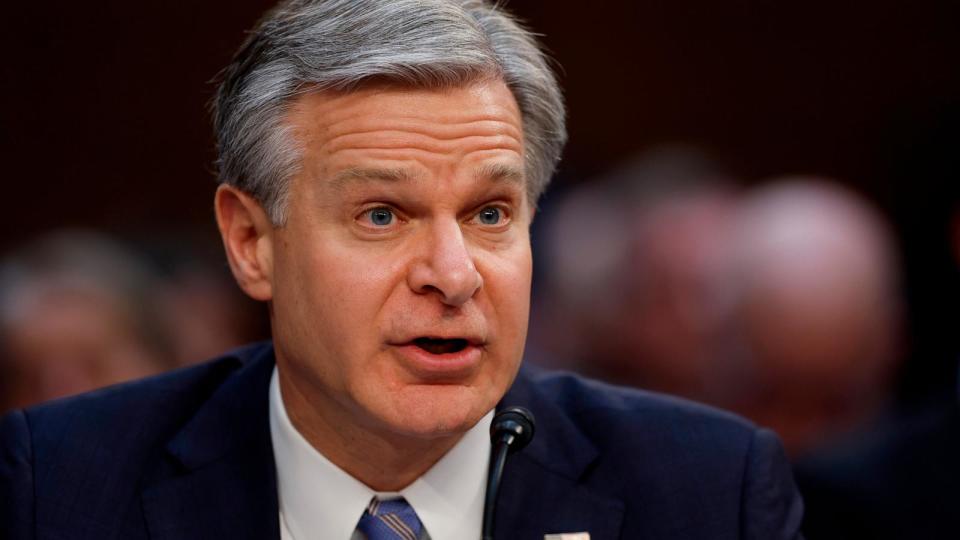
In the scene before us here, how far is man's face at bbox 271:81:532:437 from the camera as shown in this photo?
7.86 ft

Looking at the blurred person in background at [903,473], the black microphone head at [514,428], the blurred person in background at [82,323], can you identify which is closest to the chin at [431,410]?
the black microphone head at [514,428]

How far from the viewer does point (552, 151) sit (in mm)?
2787

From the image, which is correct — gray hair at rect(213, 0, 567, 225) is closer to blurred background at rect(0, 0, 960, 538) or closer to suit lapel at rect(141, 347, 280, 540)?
suit lapel at rect(141, 347, 280, 540)

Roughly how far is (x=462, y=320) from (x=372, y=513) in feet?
1.50

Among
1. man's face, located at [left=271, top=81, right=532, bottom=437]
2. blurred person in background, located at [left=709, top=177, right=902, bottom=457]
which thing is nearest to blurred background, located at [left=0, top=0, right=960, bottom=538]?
blurred person in background, located at [left=709, top=177, right=902, bottom=457]

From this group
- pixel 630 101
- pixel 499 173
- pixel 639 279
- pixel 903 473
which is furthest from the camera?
pixel 630 101

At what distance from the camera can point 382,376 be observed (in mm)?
2410

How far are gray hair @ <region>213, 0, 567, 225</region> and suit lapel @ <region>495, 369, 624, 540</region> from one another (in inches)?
19.4

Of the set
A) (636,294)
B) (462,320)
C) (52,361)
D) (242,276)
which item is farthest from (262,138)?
(636,294)

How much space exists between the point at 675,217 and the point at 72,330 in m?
1.92

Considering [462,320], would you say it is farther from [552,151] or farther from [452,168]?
[552,151]

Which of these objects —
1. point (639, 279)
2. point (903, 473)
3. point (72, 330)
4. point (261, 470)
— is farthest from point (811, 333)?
point (72, 330)

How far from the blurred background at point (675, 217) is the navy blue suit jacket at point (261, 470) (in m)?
0.73

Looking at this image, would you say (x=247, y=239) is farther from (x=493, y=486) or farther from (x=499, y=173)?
(x=493, y=486)
